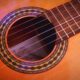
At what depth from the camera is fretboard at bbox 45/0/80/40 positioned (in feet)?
3.43

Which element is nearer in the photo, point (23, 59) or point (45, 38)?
point (23, 59)

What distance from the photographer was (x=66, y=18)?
1.07 meters

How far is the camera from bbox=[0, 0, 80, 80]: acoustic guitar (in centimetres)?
99

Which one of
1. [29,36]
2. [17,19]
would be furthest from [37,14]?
[29,36]

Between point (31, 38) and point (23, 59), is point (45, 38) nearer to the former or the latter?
point (31, 38)

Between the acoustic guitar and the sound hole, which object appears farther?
the sound hole

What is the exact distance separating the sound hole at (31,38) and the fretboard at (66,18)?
0.03 meters

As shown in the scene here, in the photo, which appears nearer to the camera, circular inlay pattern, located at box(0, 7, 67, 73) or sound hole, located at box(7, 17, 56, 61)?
circular inlay pattern, located at box(0, 7, 67, 73)

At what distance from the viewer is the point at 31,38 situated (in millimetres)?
1162

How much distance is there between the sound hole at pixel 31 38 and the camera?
109cm

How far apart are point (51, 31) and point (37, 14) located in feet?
0.34

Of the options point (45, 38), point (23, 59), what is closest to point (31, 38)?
point (45, 38)

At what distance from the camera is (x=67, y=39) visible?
104 cm

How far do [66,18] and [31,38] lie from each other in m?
0.21
